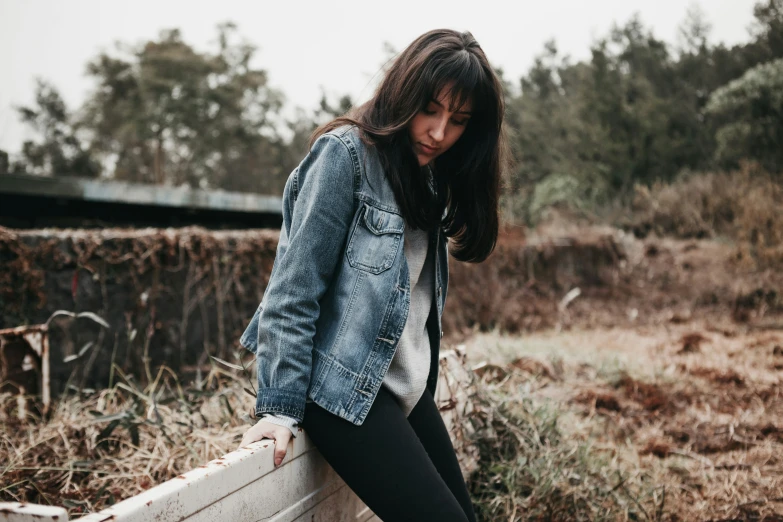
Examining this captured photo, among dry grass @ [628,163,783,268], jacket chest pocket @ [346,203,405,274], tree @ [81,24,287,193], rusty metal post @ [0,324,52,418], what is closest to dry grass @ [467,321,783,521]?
jacket chest pocket @ [346,203,405,274]

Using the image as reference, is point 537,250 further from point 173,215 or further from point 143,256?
point 143,256

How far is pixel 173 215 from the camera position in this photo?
937 cm

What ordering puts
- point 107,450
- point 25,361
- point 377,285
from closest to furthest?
point 377,285
point 107,450
point 25,361

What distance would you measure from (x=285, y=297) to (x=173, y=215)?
28.7ft

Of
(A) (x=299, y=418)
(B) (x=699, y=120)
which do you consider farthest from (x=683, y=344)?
(B) (x=699, y=120)

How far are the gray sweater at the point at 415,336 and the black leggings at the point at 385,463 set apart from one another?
12 centimetres

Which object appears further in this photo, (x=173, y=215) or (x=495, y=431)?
(x=173, y=215)

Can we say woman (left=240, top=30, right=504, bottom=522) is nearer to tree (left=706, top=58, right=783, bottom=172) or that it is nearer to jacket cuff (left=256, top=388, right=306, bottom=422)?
jacket cuff (left=256, top=388, right=306, bottom=422)

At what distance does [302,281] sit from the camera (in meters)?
1.31

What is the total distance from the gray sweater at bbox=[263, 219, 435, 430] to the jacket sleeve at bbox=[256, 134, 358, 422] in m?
0.26

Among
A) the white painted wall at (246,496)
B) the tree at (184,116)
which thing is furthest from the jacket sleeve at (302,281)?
the tree at (184,116)

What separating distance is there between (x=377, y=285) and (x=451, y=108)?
0.52 m

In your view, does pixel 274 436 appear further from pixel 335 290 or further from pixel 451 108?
pixel 451 108

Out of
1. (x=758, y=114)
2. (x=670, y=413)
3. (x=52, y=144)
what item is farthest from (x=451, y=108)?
(x=52, y=144)
